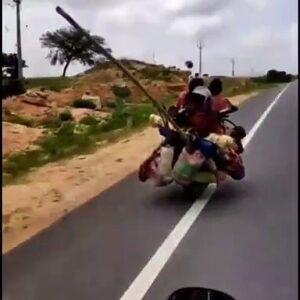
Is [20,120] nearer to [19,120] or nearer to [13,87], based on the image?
[19,120]

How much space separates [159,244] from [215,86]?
10.2 feet

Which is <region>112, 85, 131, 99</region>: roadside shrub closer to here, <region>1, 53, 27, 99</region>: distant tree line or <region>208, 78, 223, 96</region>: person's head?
<region>1, 53, 27, 99</region>: distant tree line

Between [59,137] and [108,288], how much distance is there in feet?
50.8

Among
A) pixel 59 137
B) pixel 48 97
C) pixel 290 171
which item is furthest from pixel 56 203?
pixel 48 97

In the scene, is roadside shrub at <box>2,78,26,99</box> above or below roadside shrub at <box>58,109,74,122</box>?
above

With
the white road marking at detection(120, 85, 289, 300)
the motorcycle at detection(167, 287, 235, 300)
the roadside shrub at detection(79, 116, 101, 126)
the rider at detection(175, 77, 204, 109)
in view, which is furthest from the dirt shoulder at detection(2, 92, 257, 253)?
the roadside shrub at detection(79, 116, 101, 126)

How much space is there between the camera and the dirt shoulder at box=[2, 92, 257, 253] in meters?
8.77

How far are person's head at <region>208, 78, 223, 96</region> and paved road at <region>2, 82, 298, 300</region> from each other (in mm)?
1259

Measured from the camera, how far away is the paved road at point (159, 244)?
6000 millimetres

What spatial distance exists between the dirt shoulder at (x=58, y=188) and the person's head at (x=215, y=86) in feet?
6.90

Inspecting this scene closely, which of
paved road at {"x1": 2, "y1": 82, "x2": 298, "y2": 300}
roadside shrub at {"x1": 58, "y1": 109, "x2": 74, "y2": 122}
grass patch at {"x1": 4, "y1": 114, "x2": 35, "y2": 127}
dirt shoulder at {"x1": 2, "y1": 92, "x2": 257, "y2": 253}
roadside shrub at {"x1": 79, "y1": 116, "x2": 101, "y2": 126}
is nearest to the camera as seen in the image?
paved road at {"x1": 2, "y1": 82, "x2": 298, "y2": 300}

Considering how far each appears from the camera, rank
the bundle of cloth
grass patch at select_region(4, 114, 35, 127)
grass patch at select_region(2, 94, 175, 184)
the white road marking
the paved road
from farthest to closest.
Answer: grass patch at select_region(4, 114, 35, 127) → grass patch at select_region(2, 94, 175, 184) → the bundle of cloth → the paved road → the white road marking

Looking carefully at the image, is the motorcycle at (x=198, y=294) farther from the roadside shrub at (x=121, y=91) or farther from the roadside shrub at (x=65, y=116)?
the roadside shrub at (x=121, y=91)

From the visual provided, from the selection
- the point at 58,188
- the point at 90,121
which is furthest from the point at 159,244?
the point at 90,121
